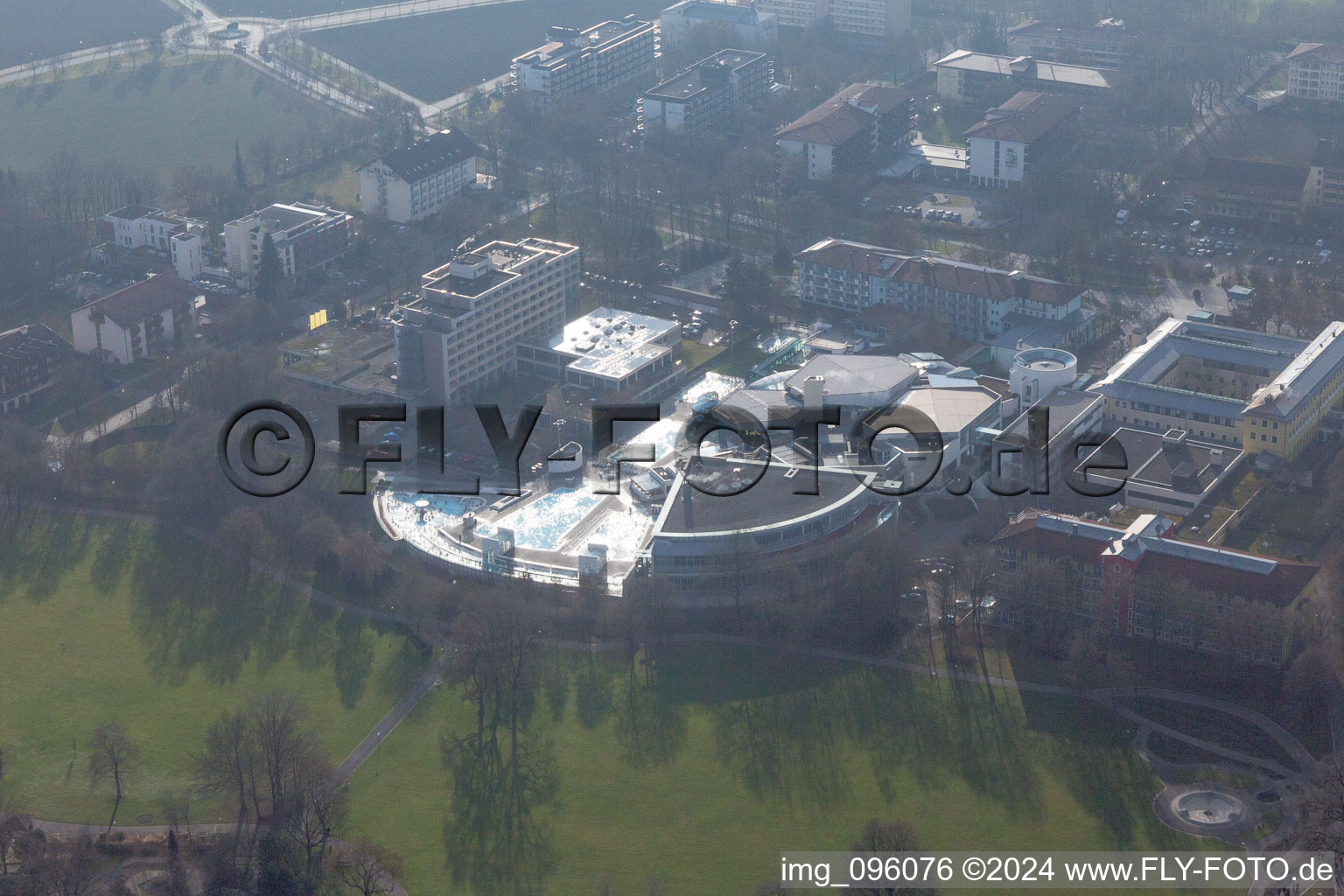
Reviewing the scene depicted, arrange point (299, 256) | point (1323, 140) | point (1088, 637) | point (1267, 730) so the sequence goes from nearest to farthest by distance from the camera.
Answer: point (1267, 730), point (1088, 637), point (299, 256), point (1323, 140)

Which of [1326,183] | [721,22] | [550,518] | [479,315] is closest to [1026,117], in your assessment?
[1326,183]

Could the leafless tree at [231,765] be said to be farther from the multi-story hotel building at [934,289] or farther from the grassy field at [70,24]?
the grassy field at [70,24]

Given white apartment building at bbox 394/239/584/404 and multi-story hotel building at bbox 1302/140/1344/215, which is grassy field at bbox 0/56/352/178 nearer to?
white apartment building at bbox 394/239/584/404

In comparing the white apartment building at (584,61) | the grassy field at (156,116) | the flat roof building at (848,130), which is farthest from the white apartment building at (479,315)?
the white apartment building at (584,61)

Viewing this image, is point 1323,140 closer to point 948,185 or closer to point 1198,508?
point 948,185

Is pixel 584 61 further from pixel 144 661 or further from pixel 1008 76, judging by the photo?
pixel 144 661

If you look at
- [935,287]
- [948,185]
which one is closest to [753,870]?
[935,287]
